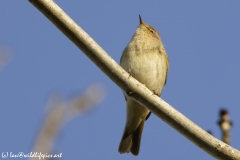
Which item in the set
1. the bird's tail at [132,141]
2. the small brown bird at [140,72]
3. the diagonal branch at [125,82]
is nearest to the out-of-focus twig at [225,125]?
the diagonal branch at [125,82]

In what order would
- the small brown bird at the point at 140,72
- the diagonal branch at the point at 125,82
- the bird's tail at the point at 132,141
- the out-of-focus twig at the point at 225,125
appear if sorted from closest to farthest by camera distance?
the out-of-focus twig at the point at 225,125
the diagonal branch at the point at 125,82
the small brown bird at the point at 140,72
the bird's tail at the point at 132,141

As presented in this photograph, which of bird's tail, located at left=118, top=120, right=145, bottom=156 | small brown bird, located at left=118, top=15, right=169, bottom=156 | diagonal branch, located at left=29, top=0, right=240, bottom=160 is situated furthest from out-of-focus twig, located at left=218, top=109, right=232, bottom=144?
bird's tail, located at left=118, top=120, right=145, bottom=156

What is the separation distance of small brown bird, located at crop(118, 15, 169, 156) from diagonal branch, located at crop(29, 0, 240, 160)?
263cm

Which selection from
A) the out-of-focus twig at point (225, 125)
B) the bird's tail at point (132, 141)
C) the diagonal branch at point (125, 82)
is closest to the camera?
the out-of-focus twig at point (225, 125)

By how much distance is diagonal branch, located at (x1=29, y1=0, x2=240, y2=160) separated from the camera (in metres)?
3.07

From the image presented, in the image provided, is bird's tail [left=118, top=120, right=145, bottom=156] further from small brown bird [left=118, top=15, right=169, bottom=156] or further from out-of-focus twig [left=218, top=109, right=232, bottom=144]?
out-of-focus twig [left=218, top=109, right=232, bottom=144]

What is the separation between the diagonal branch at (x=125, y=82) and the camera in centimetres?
307

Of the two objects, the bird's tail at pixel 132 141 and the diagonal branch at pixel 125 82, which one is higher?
the bird's tail at pixel 132 141

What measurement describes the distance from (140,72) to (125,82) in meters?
2.63

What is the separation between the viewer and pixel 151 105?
3324 mm

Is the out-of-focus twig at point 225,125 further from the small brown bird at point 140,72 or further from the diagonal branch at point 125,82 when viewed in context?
the small brown bird at point 140,72

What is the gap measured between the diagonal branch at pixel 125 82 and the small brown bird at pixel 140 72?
2.63 meters

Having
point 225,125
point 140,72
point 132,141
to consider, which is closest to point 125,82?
point 225,125

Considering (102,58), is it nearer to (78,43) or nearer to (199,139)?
(78,43)
